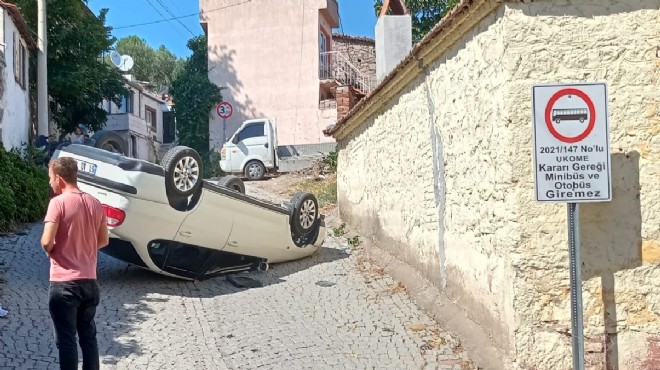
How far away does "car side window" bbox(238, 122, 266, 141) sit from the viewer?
20.4m

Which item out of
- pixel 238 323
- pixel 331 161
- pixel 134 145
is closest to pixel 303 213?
pixel 238 323

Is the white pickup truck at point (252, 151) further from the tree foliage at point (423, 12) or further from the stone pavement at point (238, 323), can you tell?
the stone pavement at point (238, 323)

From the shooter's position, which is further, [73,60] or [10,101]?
[73,60]

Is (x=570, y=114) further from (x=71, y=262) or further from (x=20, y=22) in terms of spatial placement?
(x=20, y=22)

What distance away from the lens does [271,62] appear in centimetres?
2606

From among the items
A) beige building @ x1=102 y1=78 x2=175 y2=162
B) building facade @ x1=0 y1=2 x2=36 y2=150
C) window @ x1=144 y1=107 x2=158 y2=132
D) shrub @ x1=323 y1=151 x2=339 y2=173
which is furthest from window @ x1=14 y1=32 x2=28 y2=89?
window @ x1=144 y1=107 x2=158 y2=132

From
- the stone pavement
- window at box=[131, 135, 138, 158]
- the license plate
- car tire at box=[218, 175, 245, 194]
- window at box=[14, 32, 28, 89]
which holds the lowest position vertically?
the stone pavement

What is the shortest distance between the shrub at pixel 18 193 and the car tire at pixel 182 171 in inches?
174

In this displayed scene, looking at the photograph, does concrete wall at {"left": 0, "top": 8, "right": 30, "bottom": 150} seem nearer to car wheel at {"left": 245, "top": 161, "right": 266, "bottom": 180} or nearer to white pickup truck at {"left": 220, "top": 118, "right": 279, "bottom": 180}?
white pickup truck at {"left": 220, "top": 118, "right": 279, "bottom": 180}

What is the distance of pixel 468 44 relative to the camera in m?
5.86

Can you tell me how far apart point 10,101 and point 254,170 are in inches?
278

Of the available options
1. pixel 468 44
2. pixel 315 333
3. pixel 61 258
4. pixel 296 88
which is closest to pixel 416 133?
pixel 468 44

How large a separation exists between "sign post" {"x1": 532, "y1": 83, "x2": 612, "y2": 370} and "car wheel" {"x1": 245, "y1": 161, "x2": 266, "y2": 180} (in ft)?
54.3

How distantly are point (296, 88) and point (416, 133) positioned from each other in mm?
18584
